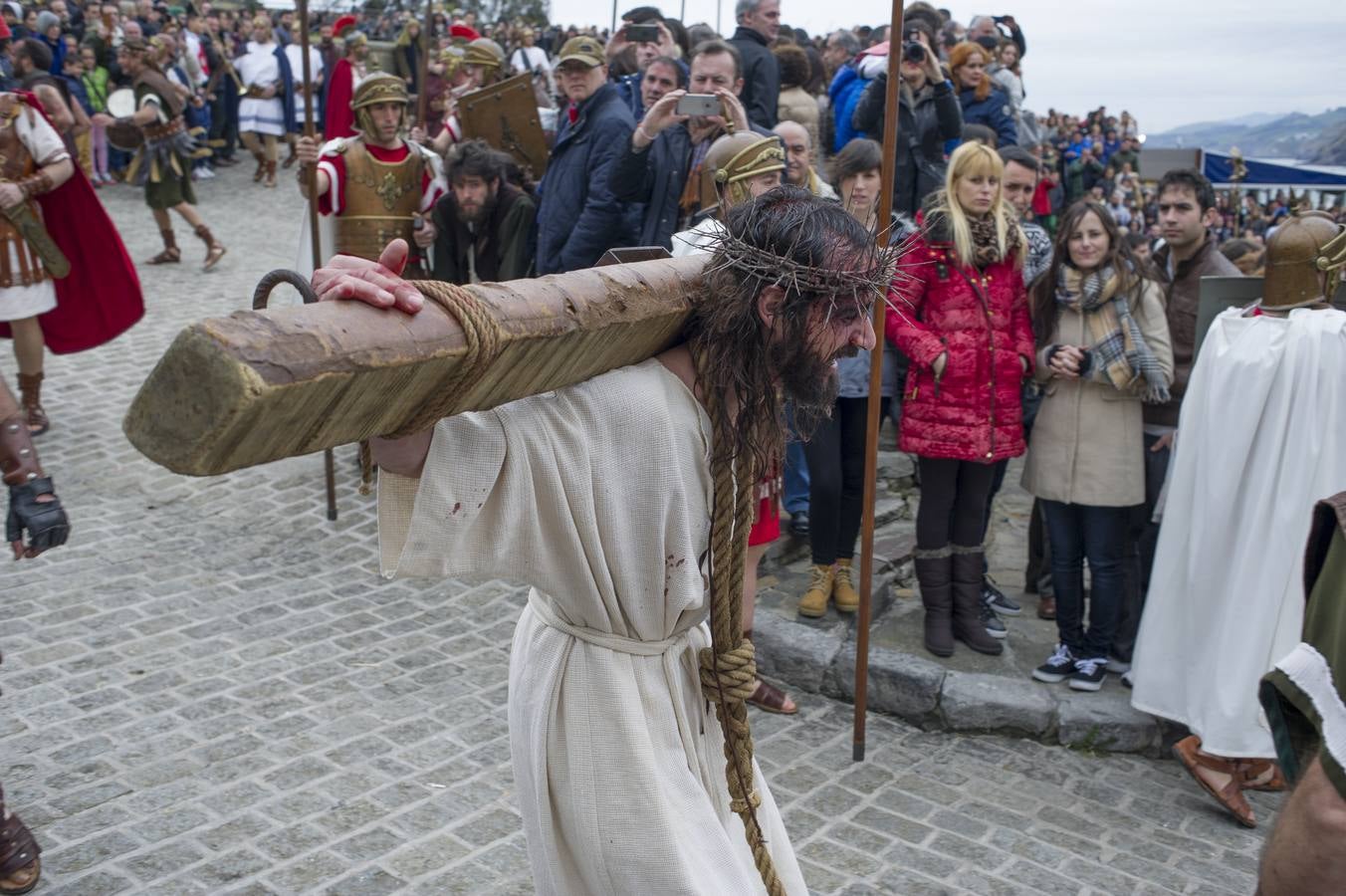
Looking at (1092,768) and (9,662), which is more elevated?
(9,662)

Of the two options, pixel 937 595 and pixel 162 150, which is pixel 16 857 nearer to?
pixel 937 595

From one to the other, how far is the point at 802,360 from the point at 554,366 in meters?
0.55

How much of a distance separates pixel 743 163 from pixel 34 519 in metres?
2.85

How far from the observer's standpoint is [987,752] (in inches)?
190

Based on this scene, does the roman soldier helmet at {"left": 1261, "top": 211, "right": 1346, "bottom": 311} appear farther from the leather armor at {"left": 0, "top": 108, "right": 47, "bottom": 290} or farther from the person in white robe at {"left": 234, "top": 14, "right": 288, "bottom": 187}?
the person in white robe at {"left": 234, "top": 14, "right": 288, "bottom": 187}

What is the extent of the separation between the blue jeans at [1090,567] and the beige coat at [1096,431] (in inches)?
3.7

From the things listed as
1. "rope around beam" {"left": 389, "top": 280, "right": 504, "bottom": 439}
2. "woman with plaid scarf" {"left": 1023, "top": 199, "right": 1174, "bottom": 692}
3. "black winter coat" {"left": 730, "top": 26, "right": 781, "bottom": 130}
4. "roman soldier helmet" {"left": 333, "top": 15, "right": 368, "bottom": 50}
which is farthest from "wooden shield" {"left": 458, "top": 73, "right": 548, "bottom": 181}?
"roman soldier helmet" {"left": 333, "top": 15, "right": 368, "bottom": 50}

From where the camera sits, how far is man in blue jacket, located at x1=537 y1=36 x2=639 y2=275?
6078 millimetres

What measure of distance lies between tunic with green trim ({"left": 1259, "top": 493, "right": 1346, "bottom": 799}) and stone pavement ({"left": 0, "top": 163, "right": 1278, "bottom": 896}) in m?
2.18

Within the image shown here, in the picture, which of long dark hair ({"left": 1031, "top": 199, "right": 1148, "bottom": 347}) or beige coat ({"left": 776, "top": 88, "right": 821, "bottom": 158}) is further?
beige coat ({"left": 776, "top": 88, "right": 821, "bottom": 158})

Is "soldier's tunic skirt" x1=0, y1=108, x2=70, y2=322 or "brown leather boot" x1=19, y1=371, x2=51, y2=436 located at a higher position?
"soldier's tunic skirt" x1=0, y1=108, x2=70, y2=322

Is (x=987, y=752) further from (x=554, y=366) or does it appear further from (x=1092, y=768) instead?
(x=554, y=366)

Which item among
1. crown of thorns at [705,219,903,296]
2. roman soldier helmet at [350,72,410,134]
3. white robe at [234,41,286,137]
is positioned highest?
white robe at [234,41,286,137]

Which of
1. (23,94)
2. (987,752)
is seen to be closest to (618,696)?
(987,752)
